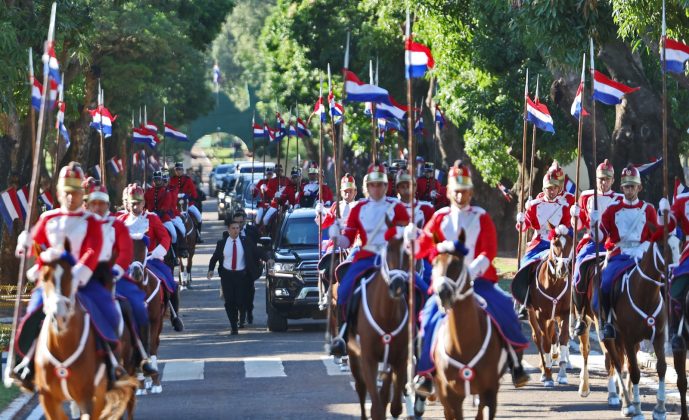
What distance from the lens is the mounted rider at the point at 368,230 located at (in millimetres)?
14867

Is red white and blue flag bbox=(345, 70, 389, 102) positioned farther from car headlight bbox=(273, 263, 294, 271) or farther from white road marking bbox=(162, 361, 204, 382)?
car headlight bbox=(273, 263, 294, 271)

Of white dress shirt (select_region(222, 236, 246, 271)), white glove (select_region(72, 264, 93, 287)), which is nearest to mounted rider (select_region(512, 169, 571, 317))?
white dress shirt (select_region(222, 236, 246, 271))

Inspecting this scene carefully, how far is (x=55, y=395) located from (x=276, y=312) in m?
13.0

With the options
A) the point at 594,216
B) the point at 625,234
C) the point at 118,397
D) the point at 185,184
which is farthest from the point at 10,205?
the point at 118,397

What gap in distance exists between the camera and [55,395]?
12.4 meters

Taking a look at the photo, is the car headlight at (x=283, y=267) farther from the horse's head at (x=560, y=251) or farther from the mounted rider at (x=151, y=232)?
the horse's head at (x=560, y=251)

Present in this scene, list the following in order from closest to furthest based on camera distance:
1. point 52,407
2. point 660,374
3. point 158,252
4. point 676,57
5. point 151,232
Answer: point 52,407
point 660,374
point 676,57
point 158,252
point 151,232

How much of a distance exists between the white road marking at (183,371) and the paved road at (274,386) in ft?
0.04

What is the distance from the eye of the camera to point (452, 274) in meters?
12.0

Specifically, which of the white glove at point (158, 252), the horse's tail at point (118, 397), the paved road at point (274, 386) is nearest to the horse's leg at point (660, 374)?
the paved road at point (274, 386)

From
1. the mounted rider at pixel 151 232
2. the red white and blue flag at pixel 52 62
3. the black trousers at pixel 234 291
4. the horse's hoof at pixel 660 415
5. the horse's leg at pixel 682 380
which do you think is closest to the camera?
the red white and blue flag at pixel 52 62

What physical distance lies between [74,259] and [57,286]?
18.7 inches

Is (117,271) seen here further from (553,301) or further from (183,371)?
(553,301)

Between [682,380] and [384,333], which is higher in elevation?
[384,333]
